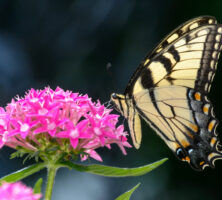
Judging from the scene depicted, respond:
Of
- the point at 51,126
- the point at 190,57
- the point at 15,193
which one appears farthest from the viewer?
the point at 190,57

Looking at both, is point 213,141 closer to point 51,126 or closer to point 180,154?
point 180,154

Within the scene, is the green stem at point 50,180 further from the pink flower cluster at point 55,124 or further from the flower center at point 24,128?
the flower center at point 24,128

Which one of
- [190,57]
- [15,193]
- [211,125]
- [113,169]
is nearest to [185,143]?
[211,125]

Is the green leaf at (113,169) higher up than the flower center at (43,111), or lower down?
lower down

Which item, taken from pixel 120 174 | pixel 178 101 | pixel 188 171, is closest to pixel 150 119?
pixel 178 101

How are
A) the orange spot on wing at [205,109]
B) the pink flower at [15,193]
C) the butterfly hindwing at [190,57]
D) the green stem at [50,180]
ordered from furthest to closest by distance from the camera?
the orange spot on wing at [205,109] → the butterfly hindwing at [190,57] → the green stem at [50,180] → the pink flower at [15,193]

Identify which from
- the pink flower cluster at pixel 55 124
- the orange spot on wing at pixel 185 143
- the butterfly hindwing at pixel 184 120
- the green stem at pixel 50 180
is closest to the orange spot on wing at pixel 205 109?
the butterfly hindwing at pixel 184 120

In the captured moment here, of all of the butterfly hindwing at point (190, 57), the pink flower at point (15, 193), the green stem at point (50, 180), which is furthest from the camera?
the butterfly hindwing at point (190, 57)

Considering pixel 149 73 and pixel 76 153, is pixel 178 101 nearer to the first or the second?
pixel 149 73
